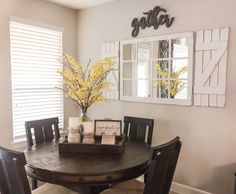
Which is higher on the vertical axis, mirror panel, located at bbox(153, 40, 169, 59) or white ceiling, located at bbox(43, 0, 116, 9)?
white ceiling, located at bbox(43, 0, 116, 9)

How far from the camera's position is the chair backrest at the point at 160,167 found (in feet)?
4.64

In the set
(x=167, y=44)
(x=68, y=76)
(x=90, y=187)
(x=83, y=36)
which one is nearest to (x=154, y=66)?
(x=167, y=44)

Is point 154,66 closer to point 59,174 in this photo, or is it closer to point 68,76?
point 68,76

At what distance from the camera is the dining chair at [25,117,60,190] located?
8.14 ft

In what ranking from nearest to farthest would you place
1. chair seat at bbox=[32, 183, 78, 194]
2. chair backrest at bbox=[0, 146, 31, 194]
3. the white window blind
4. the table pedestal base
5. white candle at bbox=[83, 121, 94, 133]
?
chair backrest at bbox=[0, 146, 31, 194] → the table pedestal base → chair seat at bbox=[32, 183, 78, 194] → white candle at bbox=[83, 121, 94, 133] → the white window blind

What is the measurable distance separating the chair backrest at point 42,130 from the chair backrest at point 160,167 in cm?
149

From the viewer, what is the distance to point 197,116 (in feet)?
8.66

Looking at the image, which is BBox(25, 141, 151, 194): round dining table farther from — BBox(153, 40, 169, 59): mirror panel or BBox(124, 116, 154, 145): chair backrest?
BBox(153, 40, 169, 59): mirror panel

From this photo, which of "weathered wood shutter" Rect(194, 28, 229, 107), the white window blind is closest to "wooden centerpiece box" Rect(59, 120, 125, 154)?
"weathered wood shutter" Rect(194, 28, 229, 107)

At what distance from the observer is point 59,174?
5.14ft

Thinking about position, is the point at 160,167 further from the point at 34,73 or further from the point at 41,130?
the point at 34,73

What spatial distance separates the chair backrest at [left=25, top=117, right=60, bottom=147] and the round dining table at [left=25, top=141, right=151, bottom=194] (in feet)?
1.70

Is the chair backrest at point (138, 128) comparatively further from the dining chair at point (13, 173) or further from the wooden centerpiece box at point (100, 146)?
the dining chair at point (13, 173)

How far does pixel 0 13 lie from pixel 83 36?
1.34 metres
